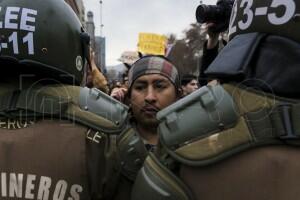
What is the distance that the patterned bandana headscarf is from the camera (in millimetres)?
3178

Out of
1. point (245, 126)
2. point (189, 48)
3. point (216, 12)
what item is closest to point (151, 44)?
point (216, 12)

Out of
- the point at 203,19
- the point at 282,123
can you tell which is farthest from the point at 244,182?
the point at 203,19

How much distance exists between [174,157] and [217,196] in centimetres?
17

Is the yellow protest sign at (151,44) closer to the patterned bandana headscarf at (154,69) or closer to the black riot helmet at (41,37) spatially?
the patterned bandana headscarf at (154,69)

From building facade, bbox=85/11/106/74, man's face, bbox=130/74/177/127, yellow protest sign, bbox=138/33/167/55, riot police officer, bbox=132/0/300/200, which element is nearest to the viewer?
riot police officer, bbox=132/0/300/200

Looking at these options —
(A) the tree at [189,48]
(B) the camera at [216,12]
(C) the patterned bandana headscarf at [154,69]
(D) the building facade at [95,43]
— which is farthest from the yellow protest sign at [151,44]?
(A) the tree at [189,48]

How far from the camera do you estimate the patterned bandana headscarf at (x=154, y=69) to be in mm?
3178

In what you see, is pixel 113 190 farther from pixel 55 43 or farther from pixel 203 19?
pixel 203 19

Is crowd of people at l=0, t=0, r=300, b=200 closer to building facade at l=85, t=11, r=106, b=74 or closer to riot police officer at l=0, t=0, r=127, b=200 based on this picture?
riot police officer at l=0, t=0, r=127, b=200

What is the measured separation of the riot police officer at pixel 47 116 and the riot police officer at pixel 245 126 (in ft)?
1.74

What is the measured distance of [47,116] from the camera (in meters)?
1.95

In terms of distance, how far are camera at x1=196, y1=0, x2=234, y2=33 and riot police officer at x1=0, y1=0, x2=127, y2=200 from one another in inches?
27.6

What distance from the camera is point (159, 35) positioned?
812 cm

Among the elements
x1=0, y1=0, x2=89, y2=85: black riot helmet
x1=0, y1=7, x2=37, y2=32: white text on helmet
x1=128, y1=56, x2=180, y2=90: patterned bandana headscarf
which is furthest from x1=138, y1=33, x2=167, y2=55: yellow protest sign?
x1=0, y1=7, x2=37, y2=32: white text on helmet
